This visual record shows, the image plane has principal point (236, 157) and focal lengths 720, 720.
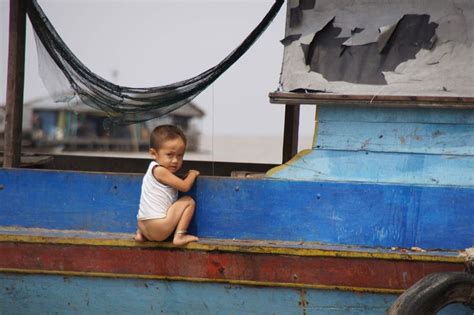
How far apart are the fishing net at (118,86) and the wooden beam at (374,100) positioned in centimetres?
65

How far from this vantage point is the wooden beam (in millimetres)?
3646

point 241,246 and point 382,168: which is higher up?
point 382,168

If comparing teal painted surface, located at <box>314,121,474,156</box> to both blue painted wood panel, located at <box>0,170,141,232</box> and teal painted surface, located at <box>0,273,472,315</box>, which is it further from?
blue painted wood panel, located at <box>0,170,141,232</box>

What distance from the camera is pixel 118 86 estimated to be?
172 inches

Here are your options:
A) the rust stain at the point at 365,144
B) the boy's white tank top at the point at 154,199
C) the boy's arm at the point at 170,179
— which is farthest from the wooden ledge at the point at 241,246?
the rust stain at the point at 365,144

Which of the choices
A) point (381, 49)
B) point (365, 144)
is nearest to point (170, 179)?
point (365, 144)

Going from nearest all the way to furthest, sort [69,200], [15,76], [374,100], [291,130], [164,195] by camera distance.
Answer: [374,100]
[164,195]
[69,200]
[15,76]
[291,130]

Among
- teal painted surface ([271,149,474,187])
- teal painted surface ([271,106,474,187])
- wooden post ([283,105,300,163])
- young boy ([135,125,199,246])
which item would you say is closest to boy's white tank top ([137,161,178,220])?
young boy ([135,125,199,246])

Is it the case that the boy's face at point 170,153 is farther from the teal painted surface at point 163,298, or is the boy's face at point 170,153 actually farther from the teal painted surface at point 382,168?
the teal painted surface at point 163,298

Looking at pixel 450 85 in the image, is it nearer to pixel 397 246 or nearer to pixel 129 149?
pixel 397 246

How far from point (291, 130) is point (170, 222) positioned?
5.84 ft

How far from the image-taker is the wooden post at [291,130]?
5270mm

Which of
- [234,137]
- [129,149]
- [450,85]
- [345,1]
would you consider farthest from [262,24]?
[234,137]

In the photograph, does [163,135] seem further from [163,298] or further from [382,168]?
[382,168]
